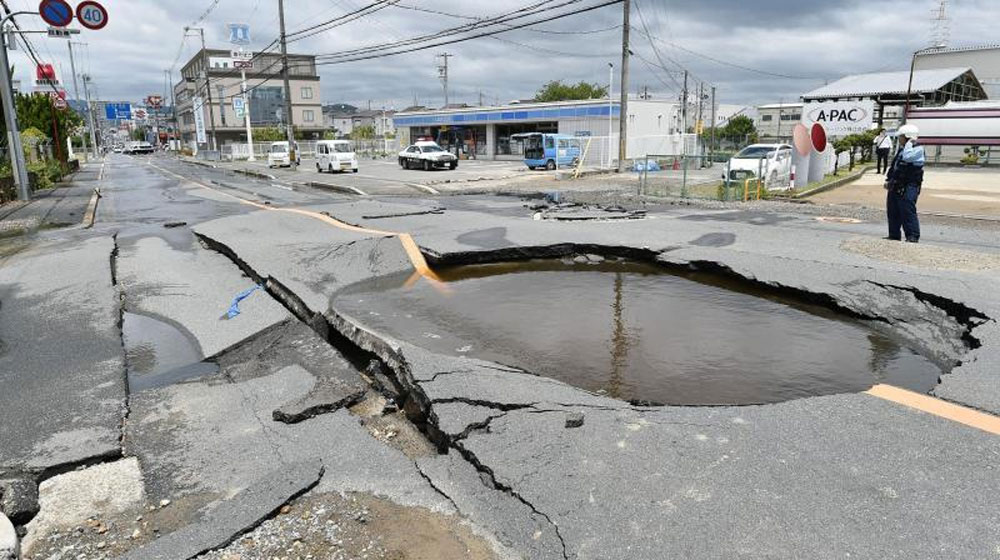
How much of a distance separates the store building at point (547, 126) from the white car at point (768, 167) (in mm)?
12057

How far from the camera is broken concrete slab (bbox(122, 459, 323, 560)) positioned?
9.12 feet

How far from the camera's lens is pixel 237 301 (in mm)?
6871

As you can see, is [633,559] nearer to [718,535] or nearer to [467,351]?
[718,535]

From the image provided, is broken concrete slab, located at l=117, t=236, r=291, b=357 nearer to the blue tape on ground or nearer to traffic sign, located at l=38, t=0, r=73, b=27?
the blue tape on ground

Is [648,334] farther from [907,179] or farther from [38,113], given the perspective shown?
[38,113]

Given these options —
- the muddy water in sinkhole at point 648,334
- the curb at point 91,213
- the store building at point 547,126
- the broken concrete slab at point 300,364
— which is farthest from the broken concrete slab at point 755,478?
the store building at point 547,126

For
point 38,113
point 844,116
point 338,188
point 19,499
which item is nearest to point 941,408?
point 19,499

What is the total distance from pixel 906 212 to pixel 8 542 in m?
10.9

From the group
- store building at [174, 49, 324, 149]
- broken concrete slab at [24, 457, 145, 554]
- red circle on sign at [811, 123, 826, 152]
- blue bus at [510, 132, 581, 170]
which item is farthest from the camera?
store building at [174, 49, 324, 149]

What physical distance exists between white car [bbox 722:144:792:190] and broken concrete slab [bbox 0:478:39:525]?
17.0 meters

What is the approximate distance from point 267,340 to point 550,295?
11.2ft

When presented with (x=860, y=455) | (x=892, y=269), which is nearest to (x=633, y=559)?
(x=860, y=455)

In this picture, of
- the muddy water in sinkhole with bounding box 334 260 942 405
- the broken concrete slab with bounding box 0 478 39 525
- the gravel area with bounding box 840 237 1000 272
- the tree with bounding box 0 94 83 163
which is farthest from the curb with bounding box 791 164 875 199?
the tree with bounding box 0 94 83 163

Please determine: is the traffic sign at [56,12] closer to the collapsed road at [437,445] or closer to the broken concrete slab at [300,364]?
the collapsed road at [437,445]
